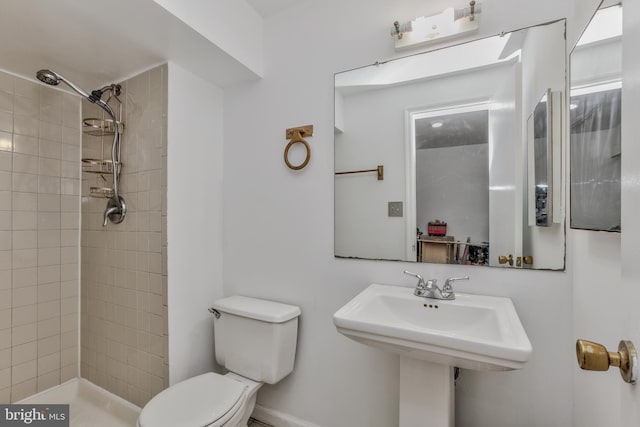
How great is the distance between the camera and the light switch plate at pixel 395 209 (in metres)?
1.46

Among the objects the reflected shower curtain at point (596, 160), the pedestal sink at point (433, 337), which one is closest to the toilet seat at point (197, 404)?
the pedestal sink at point (433, 337)

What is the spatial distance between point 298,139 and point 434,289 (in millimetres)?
1024

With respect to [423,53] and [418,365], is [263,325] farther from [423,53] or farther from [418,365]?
[423,53]

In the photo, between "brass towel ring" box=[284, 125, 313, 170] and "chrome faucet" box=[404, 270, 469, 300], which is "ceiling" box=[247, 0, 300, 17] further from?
"chrome faucet" box=[404, 270, 469, 300]

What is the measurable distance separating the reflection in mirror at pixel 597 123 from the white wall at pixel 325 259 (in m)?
0.34

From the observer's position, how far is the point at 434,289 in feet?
4.17

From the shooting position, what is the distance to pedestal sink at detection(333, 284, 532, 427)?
88 centimetres

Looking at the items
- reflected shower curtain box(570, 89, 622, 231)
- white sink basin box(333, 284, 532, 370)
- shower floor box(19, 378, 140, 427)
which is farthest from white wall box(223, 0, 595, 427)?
shower floor box(19, 378, 140, 427)

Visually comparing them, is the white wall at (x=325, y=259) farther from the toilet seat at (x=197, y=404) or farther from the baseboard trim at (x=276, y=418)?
the toilet seat at (x=197, y=404)

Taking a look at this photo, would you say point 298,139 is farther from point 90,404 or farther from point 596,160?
point 90,404

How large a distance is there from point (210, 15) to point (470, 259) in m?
1.65

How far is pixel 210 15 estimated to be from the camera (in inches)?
56.9

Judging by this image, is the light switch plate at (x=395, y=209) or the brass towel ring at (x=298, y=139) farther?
the brass towel ring at (x=298, y=139)

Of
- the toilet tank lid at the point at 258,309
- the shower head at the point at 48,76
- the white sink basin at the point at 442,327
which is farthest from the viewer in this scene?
the toilet tank lid at the point at 258,309
